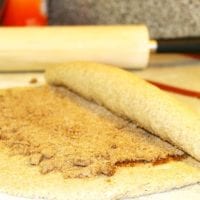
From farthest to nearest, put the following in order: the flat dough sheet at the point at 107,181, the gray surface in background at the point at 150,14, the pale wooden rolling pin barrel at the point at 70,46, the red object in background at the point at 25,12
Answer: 1. the red object in background at the point at 25,12
2. the gray surface in background at the point at 150,14
3. the pale wooden rolling pin barrel at the point at 70,46
4. the flat dough sheet at the point at 107,181

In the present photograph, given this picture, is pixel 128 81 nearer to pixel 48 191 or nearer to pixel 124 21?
pixel 48 191

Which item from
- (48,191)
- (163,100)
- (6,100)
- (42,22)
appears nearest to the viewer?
(48,191)

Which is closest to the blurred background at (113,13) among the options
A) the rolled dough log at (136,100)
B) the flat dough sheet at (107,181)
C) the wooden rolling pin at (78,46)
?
the wooden rolling pin at (78,46)

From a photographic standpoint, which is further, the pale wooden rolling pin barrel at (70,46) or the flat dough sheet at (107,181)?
the pale wooden rolling pin barrel at (70,46)

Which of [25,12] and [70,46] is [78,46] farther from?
[25,12]

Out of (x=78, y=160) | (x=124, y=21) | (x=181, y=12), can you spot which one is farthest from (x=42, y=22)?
(x=78, y=160)

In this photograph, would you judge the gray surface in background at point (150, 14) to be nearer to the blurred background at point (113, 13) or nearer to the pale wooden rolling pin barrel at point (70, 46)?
the blurred background at point (113, 13)

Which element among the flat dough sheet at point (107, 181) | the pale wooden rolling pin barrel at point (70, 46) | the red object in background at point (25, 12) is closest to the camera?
the flat dough sheet at point (107, 181)
